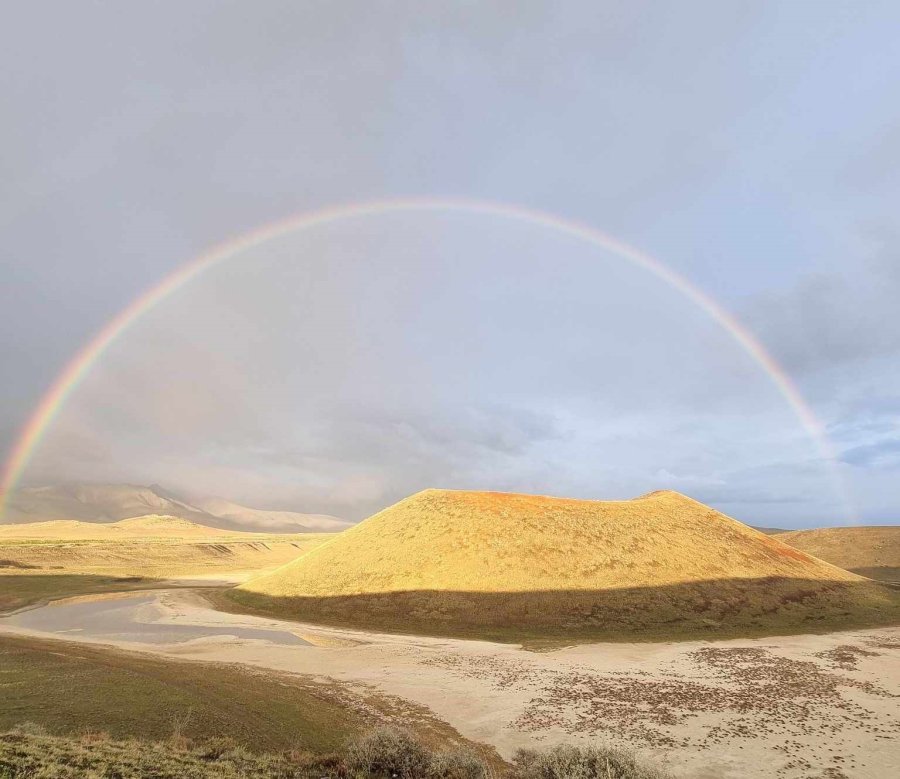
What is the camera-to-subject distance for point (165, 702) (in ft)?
60.8

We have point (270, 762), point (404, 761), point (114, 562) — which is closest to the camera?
point (270, 762)

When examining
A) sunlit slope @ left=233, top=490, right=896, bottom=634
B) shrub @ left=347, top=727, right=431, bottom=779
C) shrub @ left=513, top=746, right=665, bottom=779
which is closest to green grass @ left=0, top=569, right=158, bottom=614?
sunlit slope @ left=233, top=490, right=896, bottom=634

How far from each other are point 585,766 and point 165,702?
1462 cm

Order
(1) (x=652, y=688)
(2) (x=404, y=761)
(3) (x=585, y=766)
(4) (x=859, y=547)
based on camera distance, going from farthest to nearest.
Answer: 1. (4) (x=859, y=547)
2. (1) (x=652, y=688)
3. (3) (x=585, y=766)
4. (2) (x=404, y=761)

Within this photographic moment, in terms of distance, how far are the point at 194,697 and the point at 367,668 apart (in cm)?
1453

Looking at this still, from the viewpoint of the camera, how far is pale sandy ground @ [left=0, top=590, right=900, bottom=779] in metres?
20.2

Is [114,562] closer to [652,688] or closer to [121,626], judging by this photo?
[121,626]

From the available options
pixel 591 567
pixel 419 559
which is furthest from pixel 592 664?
pixel 419 559

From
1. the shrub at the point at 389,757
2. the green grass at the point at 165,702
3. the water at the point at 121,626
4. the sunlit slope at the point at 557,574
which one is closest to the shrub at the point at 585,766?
the shrub at the point at 389,757

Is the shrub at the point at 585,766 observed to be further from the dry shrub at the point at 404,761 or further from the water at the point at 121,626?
the water at the point at 121,626

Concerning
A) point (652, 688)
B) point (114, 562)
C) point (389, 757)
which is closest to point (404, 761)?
point (389, 757)

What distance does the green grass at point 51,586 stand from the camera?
64.3m

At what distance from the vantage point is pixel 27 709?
1627 cm

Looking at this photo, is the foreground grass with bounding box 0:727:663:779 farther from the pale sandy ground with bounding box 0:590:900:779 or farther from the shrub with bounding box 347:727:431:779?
the pale sandy ground with bounding box 0:590:900:779
